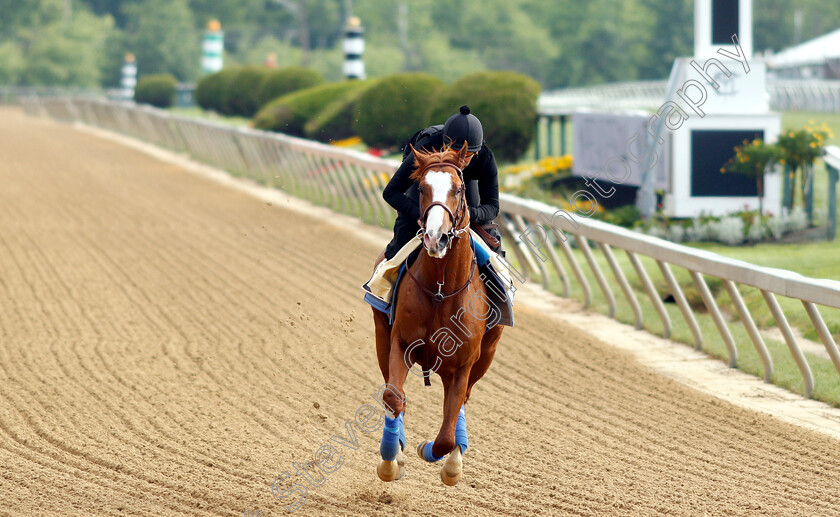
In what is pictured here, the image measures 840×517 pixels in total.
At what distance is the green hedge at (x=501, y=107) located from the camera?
672 inches

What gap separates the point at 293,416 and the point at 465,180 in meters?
2.05

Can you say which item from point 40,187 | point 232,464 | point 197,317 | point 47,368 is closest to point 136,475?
point 232,464

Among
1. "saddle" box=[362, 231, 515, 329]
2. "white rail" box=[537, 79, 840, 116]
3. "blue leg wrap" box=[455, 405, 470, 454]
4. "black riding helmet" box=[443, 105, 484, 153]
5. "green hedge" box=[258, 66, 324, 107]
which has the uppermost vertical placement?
"black riding helmet" box=[443, 105, 484, 153]

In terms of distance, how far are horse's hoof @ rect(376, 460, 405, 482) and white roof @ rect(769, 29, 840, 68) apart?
119ft

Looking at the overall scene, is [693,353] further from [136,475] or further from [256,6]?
[256,6]

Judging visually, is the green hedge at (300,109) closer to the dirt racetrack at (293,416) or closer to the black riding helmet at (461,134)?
the dirt racetrack at (293,416)

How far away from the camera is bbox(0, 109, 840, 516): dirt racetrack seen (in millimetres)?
4957

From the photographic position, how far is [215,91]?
34.2 metres

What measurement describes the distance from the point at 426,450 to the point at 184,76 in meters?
53.8

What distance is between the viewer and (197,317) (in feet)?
29.9

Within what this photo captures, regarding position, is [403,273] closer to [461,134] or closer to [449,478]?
[461,134]

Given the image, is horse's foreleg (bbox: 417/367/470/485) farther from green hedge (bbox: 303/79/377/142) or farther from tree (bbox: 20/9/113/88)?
tree (bbox: 20/9/113/88)

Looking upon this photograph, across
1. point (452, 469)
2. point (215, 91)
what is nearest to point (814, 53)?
point (215, 91)

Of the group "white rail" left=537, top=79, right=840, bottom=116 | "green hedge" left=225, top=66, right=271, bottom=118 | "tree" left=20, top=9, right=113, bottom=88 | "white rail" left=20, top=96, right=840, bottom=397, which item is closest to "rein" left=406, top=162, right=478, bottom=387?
"white rail" left=20, top=96, right=840, bottom=397
